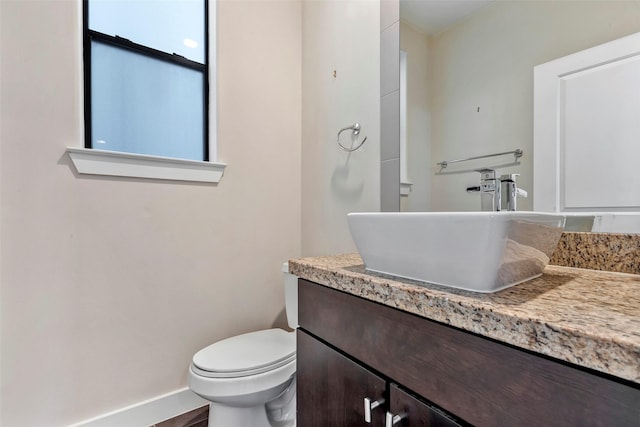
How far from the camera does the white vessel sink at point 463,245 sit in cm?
50

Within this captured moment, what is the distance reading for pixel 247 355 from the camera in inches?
50.0

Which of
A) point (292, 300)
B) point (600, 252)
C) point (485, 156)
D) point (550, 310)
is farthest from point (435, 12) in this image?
point (292, 300)

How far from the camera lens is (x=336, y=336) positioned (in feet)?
2.31

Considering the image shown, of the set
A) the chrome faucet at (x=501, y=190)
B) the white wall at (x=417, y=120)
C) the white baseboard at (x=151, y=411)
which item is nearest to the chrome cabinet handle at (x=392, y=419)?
the chrome faucet at (x=501, y=190)

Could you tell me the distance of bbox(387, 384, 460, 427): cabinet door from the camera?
49 cm

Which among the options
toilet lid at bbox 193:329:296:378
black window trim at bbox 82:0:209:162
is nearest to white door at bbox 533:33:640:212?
toilet lid at bbox 193:329:296:378

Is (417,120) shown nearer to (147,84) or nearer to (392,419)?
(392,419)

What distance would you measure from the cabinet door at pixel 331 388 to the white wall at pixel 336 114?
76cm

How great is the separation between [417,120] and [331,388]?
0.98 metres

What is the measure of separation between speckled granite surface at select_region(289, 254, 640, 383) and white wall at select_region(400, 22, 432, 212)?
540 mm

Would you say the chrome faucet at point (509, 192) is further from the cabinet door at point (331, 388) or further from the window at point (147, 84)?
the window at point (147, 84)

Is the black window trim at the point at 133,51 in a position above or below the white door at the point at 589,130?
above

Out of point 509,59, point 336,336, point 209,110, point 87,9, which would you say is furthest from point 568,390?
point 87,9

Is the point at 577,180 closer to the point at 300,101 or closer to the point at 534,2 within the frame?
the point at 534,2
